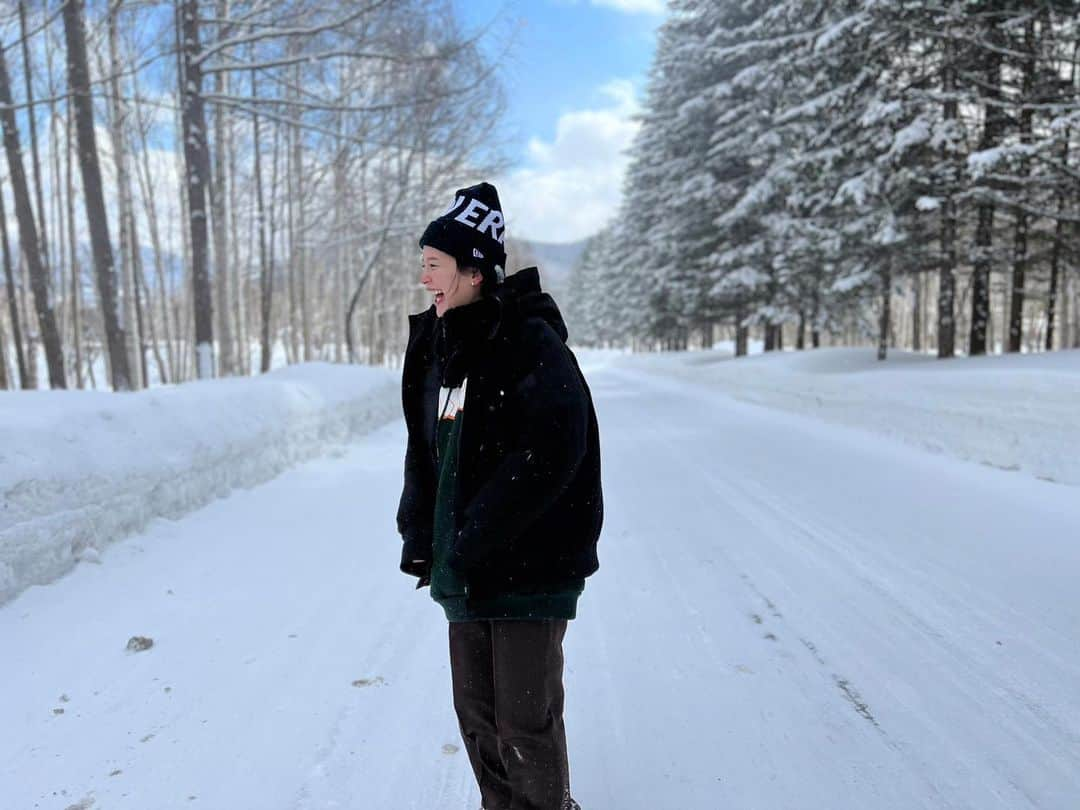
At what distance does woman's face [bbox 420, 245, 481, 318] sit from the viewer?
1752 millimetres

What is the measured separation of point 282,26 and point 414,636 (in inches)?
365

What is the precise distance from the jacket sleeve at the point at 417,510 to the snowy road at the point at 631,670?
0.91m

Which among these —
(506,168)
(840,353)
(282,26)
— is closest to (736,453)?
(282,26)

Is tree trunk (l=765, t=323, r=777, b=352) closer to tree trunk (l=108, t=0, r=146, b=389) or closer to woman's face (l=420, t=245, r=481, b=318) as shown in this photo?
tree trunk (l=108, t=0, r=146, b=389)

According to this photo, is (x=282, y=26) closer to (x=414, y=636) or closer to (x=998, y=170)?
(x=414, y=636)

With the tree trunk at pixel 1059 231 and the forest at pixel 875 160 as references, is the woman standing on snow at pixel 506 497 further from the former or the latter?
the tree trunk at pixel 1059 231

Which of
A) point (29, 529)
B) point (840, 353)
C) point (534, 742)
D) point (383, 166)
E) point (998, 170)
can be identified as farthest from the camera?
point (383, 166)

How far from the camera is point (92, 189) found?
9305 mm

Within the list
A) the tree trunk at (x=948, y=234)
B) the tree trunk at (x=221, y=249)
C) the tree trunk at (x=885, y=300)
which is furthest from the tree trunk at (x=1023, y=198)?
the tree trunk at (x=221, y=249)

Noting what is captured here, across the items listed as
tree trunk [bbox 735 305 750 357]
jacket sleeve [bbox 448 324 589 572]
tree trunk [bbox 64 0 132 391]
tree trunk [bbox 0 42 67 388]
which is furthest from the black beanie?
tree trunk [bbox 735 305 750 357]

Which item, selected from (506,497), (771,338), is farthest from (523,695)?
(771,338)

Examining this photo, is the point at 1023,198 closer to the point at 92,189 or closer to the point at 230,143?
the point at 92,189

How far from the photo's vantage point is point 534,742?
1720 millimetres

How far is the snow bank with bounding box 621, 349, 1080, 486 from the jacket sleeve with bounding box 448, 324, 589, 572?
22.4 feet
